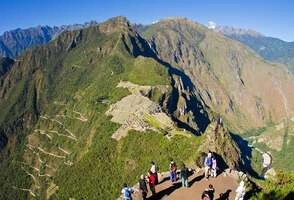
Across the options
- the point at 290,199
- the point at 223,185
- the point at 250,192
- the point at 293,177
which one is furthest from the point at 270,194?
the point at 223,185

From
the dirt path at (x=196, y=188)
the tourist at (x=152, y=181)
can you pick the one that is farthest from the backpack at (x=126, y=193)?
the dirt path at (x=196, y=188)

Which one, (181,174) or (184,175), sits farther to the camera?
(181,174)

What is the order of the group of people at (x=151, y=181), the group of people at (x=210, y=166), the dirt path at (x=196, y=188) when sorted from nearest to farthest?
the group of people at (x=151, y=181)
the dirt path at (x=196, y=188)
the group of people at (x=210, y=166)

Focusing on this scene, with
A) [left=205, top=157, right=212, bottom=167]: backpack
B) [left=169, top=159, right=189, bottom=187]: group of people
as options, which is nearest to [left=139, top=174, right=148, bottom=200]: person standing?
[left=169, top=159, right=189, bottom=187]: group of people

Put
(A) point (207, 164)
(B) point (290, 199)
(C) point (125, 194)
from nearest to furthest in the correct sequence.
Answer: (B) point (290, 199) → (C) point (125, 194) → (A) point (207, 164)

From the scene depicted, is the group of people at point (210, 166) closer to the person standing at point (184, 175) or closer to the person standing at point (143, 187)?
the person standing at point (184, 175)

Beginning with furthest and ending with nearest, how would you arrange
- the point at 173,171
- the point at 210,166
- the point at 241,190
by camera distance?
the point at 173,171 < the point at 210,166 < the point at 241,190

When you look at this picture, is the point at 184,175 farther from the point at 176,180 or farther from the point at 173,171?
the point at 176,180

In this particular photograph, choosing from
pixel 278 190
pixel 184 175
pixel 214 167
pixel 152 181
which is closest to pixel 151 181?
pixel 152 181

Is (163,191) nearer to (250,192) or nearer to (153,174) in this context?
(153,174)
